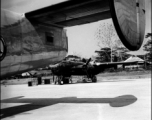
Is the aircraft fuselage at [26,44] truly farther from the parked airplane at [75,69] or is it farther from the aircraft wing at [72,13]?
the parked airplane at [75,69]

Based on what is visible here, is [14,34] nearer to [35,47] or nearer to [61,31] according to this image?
[35,47]

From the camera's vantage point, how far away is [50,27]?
8617mm

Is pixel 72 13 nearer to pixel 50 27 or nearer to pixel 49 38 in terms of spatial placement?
pixel 50 27

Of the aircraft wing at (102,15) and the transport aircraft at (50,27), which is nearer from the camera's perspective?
→ the aircraft wing at (102,15)

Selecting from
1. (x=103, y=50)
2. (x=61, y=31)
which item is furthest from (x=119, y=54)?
(x=61, y=31)

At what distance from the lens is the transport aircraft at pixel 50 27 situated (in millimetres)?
5270

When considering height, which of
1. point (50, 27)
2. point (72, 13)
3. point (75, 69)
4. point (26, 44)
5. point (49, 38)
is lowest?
point (75, 69)

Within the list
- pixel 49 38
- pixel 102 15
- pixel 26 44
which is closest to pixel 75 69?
pixel 49 38

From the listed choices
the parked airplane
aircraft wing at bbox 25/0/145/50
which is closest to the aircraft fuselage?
aircraft wing at bbox 25/0/145/50

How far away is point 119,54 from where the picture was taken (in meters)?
101

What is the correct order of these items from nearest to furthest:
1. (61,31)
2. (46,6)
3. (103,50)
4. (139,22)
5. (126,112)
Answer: (139,22) → (126,112) → (46,6) → (61,31) → (103,50)

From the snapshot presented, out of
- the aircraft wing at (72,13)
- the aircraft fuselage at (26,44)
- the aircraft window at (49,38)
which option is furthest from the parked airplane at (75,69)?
the aircraft wing at (72,13)

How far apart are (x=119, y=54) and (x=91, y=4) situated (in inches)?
3817

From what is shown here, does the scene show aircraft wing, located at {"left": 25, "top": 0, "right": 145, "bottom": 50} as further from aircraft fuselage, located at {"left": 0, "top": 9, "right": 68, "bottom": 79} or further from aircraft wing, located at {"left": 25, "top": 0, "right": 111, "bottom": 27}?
aircraft fuselage, located at {"left": 0, "top": 9, "right": 68, "bottom": 79}
